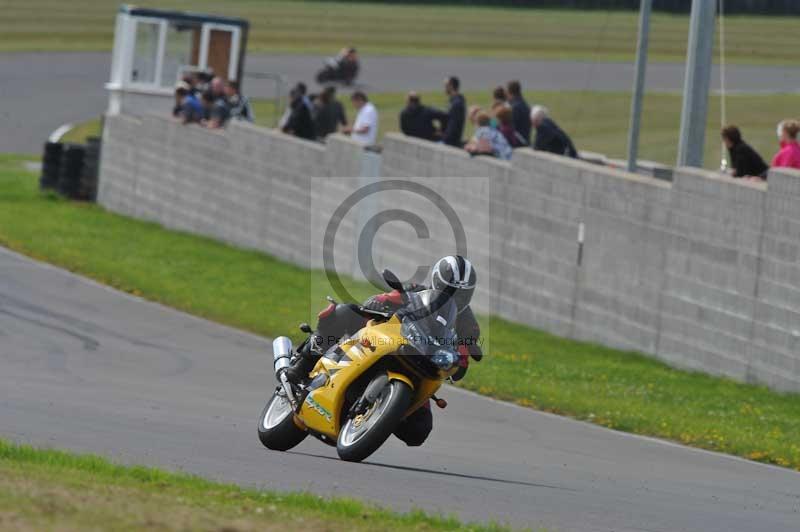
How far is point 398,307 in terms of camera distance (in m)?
10.2

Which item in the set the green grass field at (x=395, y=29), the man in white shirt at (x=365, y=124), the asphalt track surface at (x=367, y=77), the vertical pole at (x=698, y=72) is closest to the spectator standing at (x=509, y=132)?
the man in white shirt at (x=365, y=124)

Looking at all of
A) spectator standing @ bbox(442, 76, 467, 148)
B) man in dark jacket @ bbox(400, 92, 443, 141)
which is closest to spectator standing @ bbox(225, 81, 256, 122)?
man in dark jacket @ bbox(400, 92, 443, 141)

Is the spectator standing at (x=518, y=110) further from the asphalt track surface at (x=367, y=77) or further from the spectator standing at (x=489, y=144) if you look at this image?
the asphalt track surface at (x=367, y=77)

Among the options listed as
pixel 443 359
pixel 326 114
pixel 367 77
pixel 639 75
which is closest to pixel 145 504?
pixel 443 359

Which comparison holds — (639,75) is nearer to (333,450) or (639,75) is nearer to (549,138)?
(549,138)

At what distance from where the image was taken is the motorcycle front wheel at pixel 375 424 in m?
9.63

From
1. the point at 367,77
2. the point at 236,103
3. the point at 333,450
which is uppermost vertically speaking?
the point at 367,77

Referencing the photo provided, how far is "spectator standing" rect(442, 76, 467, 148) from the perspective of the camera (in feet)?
72.6

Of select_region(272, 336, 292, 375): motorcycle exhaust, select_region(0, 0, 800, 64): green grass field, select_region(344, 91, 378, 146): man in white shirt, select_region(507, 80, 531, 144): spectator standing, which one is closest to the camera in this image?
select_region(272, 336, 292, 375): motorcycle exhaust

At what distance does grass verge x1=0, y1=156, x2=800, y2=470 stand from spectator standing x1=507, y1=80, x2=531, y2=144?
10.3ft

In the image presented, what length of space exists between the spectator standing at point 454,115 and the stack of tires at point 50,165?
10.3 m

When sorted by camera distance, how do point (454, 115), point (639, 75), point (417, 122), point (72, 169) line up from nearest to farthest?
point (639, 75) < point (454, 115) < point (417, 122) < point (72, 169)

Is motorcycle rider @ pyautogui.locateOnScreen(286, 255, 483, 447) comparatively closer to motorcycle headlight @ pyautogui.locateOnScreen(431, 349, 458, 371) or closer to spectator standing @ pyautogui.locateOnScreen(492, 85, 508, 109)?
motorcycle headlight @ pyautogui.locateOnScreen(431, 349, 458, 371)

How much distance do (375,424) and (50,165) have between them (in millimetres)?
22122
